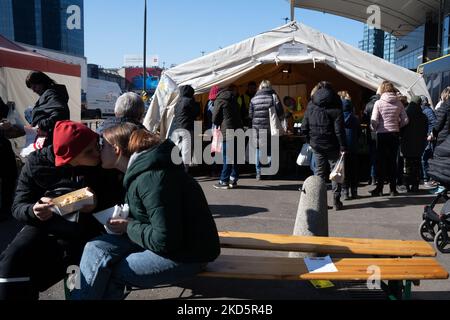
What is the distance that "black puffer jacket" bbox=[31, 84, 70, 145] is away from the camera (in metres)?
5.12

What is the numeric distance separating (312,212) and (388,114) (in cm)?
356

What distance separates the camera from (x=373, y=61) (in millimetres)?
8672

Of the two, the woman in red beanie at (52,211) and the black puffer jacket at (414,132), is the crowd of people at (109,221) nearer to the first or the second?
the woman in red beanie at (52,211)

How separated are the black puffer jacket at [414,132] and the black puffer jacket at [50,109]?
214 inches

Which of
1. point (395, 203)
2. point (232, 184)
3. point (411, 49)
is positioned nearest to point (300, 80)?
point (232, 184)

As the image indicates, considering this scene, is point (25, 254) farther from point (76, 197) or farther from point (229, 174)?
point (229, 174)

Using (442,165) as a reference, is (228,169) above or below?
below

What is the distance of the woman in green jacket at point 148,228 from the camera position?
2.62 m

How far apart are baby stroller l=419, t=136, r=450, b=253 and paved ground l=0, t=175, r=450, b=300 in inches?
7.8

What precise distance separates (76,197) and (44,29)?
29.7 meters

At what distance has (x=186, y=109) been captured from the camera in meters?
8.30

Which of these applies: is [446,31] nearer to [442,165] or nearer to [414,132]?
[414,132]
